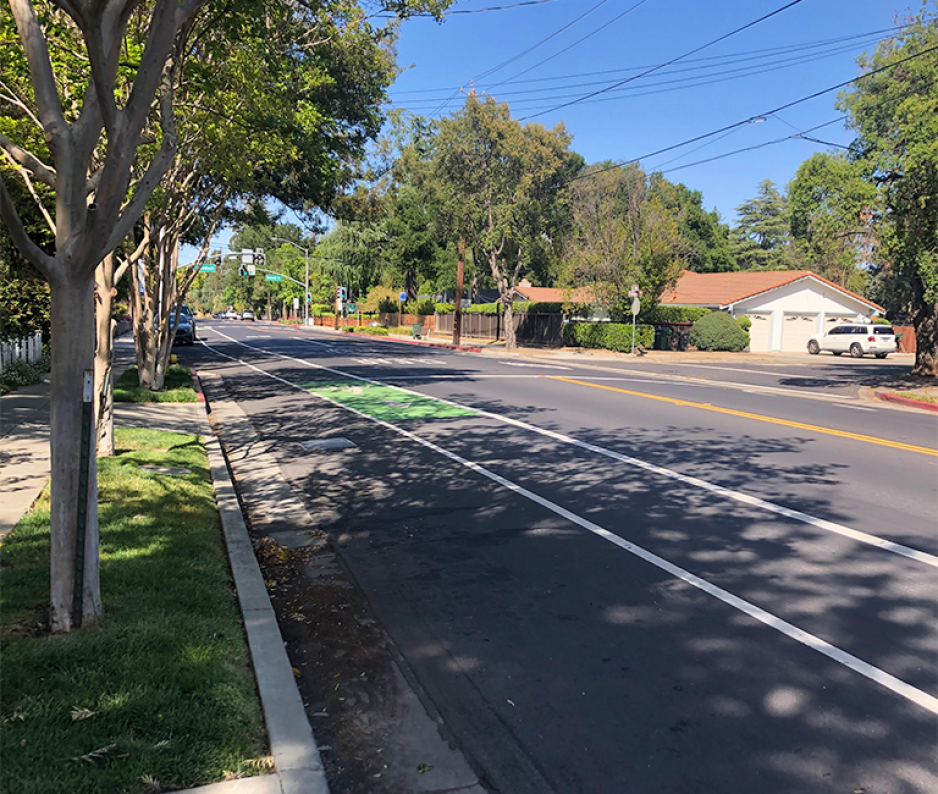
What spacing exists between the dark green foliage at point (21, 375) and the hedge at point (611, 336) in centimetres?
2909

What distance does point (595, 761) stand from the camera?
3.41m

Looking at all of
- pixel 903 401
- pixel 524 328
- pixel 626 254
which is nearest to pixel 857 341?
pixel 626 254

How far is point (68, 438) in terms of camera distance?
13.3 feet

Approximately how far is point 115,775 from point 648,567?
160 inches

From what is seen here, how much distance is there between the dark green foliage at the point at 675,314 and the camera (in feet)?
138

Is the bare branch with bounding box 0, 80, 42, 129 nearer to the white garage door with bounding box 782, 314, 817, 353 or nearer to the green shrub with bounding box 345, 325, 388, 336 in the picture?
the white garage door with bounding box 782, 314, 817, 353

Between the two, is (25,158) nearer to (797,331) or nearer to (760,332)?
(760,332)

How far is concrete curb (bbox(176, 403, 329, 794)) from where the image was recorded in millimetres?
3045

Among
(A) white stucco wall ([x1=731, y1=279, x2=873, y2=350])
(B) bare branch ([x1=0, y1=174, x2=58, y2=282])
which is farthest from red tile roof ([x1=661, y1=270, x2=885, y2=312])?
(B) bare branch ([x1=0, y1=174, x2=58, y2=282])

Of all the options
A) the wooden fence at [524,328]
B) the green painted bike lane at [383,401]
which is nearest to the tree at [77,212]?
the green painted bike lane at [383,401]

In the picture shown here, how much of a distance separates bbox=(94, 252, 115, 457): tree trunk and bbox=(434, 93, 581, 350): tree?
96.4ft

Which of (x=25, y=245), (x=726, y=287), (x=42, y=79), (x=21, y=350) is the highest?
(x=726, y=287)

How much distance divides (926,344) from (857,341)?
19496 mm

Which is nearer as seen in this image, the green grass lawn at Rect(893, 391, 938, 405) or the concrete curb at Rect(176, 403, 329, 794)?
the concrete curb at Rect(176, 403, 329, 794)
